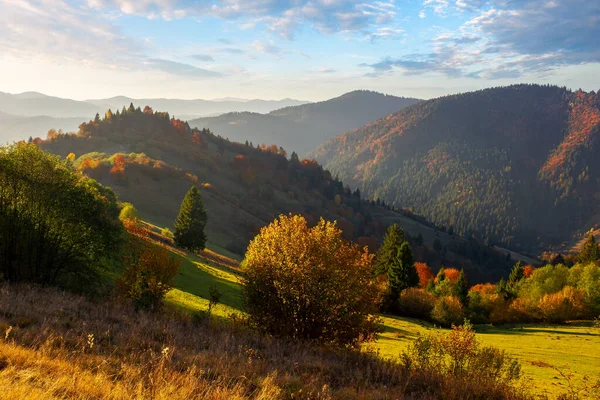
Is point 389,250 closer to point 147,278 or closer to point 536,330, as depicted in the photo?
point 536,330

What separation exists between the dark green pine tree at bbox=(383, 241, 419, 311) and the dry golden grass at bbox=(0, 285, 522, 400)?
54521mm

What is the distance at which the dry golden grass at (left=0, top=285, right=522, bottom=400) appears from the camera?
7.60 m

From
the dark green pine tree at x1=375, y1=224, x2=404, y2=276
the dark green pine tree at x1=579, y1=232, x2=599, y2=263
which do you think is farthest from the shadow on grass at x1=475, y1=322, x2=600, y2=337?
the dark green pine tree at x1=579, y1=232, x2=599, y2=263

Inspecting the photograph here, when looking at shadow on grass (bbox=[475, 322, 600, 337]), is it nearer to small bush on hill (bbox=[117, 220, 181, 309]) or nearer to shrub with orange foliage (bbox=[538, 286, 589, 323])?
shrub with orange foliage (bbox=[538, 286, 589, 323])

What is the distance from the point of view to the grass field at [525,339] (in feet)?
91.9

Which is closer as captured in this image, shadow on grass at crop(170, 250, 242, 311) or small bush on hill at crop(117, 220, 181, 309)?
small bush on hill at crop(117, 220, 181, 309)

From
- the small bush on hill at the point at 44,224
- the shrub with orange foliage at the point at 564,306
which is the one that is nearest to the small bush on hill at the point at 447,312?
the shrub with orange foliage at the point at 564,306

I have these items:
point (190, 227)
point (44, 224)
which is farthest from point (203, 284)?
point (190, 227)

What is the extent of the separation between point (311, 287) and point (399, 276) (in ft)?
179

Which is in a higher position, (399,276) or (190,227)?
(190,227)

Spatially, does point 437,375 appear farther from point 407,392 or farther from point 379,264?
point 379,264

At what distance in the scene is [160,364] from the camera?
30.3ft

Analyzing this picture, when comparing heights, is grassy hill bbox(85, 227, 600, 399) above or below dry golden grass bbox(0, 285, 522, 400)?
below

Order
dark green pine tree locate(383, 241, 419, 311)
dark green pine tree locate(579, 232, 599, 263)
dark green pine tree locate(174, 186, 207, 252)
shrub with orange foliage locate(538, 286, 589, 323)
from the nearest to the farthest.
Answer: shrub with orange foliage locate(538, 286, 589, 323) → dark green pine tree locate(383, 241, 419, 311) → dark green pine tree locate(174, 186, 207, 252) → dark green pine tree locate(579, 232, 599, 263)
